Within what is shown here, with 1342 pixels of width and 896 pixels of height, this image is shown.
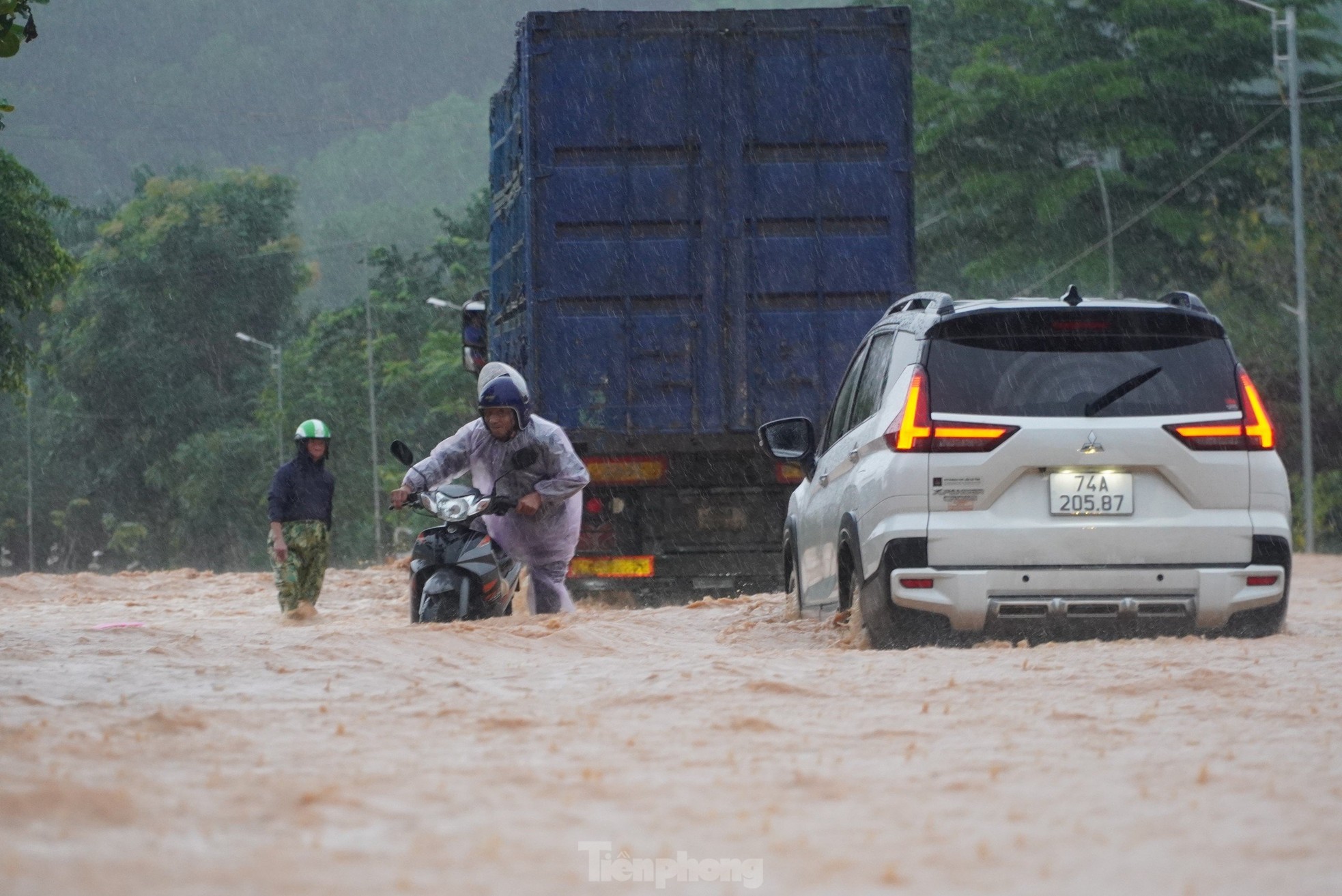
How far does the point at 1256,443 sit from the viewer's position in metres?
8.72

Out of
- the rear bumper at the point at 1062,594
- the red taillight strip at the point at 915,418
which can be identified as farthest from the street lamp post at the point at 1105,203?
the red taillight strip at the point at 915,418

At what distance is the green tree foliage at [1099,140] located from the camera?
1548 inches

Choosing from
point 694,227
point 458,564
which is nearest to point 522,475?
point 458,564

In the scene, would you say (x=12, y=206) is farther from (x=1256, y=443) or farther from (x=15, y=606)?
(x=1256, y=443)

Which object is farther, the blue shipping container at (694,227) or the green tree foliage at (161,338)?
the green tree foliage at (161,338)

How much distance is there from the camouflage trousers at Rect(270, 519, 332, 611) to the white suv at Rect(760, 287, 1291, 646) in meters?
7.13

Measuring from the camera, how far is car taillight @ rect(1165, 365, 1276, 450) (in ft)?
28.2

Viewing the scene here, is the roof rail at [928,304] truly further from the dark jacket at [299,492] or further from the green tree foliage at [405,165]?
the green tree foliage at [405,165]

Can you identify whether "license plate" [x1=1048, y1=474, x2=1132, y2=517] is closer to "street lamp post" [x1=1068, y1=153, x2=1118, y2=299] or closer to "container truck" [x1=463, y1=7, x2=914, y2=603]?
"container truck" [x1=463, y1=7, x2=914, y2=603]

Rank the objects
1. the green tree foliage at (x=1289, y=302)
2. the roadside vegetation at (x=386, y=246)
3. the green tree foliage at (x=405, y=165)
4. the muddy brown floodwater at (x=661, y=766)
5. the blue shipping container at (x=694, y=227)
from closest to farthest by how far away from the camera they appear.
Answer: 1. the muddy brown floodwater at (x=661, y=766)
2. the blue shipping container at (x=694, y=227)
3. the green tree foliage at (x=1289, y=302)
4. the roadside vegetation at (x=386, y=246)
5. the green tree foliage at (x=405, y=165)

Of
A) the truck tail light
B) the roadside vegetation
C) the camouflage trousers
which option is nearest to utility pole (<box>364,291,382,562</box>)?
the roadside vegetation

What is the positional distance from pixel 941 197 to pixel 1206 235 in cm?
681

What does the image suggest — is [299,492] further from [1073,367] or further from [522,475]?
[1073,367]

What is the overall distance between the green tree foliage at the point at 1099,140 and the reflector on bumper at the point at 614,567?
26393 mm
